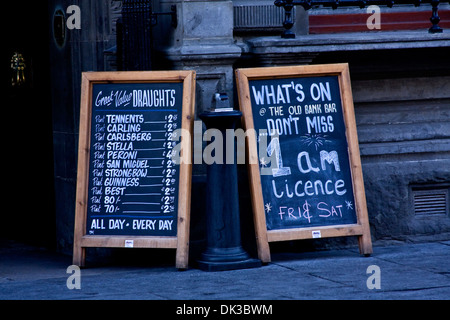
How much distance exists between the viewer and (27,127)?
9719 millimetres

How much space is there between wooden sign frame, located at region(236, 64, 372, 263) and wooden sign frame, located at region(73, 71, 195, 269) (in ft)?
1.52

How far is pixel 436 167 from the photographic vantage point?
8234 millimetres

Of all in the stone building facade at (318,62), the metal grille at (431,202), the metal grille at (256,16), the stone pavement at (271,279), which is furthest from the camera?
the metal grille at (431,202)

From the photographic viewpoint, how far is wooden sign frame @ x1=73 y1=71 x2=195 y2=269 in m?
6.97

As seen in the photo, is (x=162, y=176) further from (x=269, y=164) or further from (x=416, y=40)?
(x=416, y=40)

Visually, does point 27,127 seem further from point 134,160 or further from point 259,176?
point 259,176

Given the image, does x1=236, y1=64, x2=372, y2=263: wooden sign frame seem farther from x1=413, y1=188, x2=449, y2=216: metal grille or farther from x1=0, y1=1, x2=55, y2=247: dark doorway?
x1=0, y1=1, x2=55, y2=247: dark doorway

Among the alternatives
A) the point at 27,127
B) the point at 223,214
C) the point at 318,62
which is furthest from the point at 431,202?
the point at 27,127

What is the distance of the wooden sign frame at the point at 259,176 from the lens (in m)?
7.11

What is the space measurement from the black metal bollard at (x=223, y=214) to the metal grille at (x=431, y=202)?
1965 mm

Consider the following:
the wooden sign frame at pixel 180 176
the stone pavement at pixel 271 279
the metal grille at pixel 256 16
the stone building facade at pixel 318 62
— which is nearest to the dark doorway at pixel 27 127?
the stone building facade at pixel 318 62

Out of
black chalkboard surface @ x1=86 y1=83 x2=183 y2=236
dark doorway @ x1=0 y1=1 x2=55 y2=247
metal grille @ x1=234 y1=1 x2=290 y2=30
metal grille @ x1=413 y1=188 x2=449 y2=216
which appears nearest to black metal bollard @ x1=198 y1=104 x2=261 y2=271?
black chalkboard surface @ x1=86 y1=83 x2=183 y2=236

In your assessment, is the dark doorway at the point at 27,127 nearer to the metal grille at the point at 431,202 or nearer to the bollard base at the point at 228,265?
the bollard base at the point at 228,265
